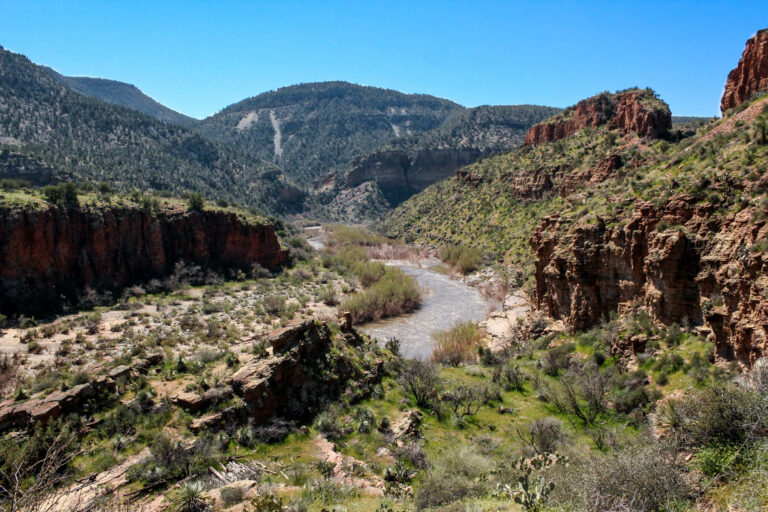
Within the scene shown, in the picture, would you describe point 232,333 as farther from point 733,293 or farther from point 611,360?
point 733,293

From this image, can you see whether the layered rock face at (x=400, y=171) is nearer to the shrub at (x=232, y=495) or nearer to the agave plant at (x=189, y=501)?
the shrub at (x=232, y=495)

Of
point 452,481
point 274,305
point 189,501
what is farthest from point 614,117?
point 189,501

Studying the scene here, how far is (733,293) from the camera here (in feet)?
→ 45.2

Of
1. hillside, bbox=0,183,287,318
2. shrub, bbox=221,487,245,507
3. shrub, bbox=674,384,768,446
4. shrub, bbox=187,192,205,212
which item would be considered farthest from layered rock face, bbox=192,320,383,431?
shrub, bbox=187,192,205,212

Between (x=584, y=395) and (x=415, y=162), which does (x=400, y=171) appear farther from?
(x=584, y=395)

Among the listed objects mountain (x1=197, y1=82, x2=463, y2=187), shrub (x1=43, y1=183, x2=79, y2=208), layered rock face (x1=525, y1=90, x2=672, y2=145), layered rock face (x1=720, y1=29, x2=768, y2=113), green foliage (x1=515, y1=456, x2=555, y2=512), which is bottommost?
green foliage (x1=515, y1=456, x2=555, y2=512)

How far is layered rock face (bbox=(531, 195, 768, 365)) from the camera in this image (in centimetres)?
1312

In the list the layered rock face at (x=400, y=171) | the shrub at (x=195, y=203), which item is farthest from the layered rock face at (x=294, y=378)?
the layered rock face at (x=400, y=171)

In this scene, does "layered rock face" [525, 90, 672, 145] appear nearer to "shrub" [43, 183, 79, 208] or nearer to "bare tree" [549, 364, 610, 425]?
"bare tree" [549, 364, 610, 425]

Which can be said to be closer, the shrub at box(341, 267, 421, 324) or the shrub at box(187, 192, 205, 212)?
the shrub at box(341, 267, 421, 324)

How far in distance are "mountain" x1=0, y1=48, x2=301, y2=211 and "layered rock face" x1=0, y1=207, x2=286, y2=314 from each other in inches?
1219

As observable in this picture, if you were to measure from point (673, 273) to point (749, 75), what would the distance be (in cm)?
2456

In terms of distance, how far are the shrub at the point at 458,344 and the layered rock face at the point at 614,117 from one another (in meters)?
33.5

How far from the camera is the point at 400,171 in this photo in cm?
13525
